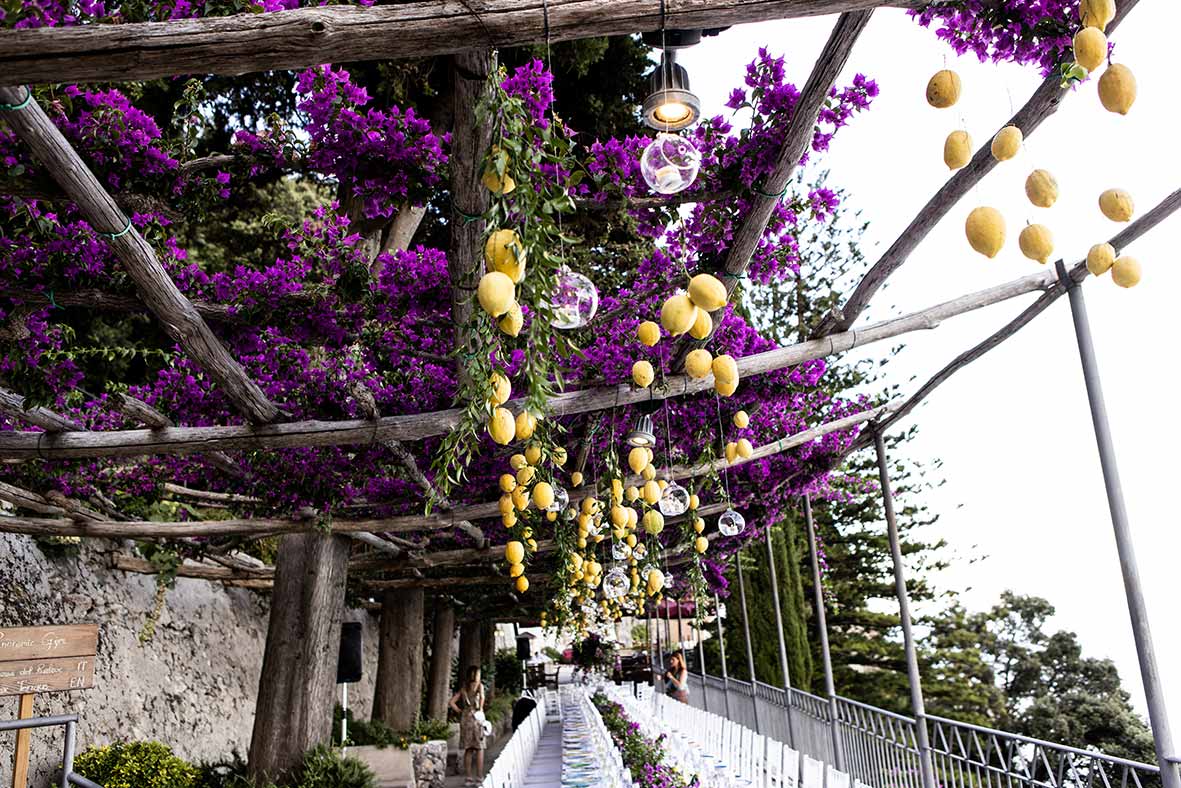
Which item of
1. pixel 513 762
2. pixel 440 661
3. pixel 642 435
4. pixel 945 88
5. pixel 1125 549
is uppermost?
pixel 642 435

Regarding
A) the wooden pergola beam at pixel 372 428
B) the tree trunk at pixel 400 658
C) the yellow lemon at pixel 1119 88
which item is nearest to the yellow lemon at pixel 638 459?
the wooden pergola beam at pixel 372 428

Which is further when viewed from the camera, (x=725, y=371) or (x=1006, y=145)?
(x=725, y=371)

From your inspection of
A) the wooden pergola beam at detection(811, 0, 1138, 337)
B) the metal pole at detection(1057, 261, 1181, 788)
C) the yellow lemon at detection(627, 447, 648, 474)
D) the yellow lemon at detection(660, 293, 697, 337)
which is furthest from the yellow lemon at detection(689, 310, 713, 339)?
the metal pole at detection(1057, 261, 1181, 788)

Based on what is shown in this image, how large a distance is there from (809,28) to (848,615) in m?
14.7

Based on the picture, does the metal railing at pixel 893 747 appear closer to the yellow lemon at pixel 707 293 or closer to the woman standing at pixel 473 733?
the yellow lemon at pixel 707 293

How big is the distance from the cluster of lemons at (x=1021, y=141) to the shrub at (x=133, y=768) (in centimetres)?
789

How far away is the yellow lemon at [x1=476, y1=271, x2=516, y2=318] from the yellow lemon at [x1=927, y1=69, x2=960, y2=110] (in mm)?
733

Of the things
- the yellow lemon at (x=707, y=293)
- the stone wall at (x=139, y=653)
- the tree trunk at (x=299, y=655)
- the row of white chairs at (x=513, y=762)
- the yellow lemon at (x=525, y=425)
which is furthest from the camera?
the stone wall at (x=139, y=653)

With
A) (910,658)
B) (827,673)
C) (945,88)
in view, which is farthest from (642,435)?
(827,673)

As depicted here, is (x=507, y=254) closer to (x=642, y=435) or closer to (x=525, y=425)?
(x=525, y=425)

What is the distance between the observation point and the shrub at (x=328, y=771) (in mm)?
6270

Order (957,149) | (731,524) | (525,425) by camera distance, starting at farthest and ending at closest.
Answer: (731,524), (525,425), (957,149)

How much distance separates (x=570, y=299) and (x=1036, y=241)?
88 cm

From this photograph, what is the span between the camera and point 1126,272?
1.57m
